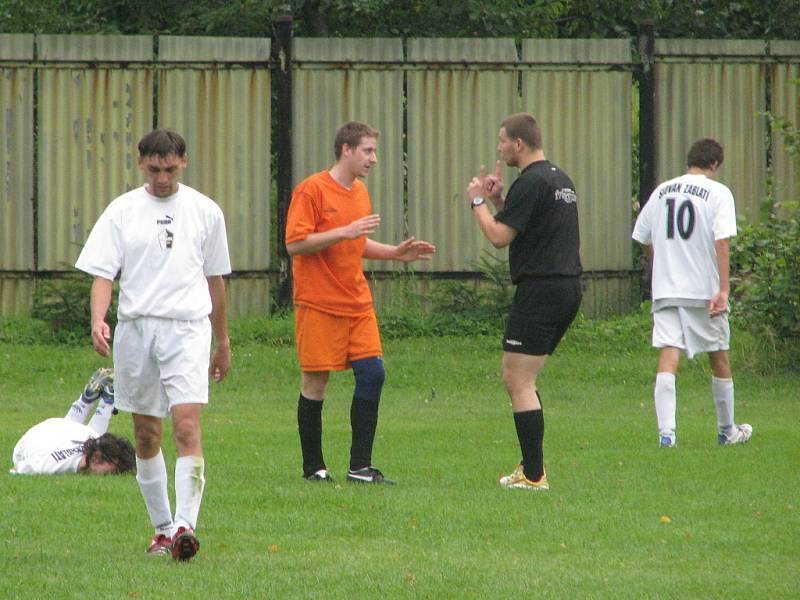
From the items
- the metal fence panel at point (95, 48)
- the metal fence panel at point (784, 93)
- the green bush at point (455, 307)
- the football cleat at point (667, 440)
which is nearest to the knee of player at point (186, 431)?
the football cleat at point (667, 440)

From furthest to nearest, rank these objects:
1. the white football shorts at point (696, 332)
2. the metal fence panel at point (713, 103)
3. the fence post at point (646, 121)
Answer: the metal fence panel at point (713, 103) < the fence post at point (646, 121) < the white football shorts at point (696, 332)

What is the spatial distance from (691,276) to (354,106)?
22.5 ft

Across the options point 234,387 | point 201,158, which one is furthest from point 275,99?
point 234,387

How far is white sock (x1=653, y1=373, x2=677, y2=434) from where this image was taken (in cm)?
993

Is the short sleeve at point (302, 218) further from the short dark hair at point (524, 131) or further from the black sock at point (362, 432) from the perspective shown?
the short dark hair at point (524, 131)

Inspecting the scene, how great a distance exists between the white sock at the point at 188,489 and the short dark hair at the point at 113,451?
8.38 ft

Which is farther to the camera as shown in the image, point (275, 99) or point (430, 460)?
point (275, 99)

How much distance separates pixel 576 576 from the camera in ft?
20.4

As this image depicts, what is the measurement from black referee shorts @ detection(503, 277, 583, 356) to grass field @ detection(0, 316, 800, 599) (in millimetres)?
806

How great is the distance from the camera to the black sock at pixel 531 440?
8430 millimetres

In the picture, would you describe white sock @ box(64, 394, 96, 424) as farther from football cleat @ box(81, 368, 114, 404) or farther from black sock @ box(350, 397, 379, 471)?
black sock @ box(350, 397, 379, 471)

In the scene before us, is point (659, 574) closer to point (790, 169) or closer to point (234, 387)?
point (234, 387)

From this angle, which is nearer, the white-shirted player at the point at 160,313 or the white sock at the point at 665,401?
the white-shirted player at the point at 160,313

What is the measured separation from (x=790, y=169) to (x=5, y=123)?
326 inches
